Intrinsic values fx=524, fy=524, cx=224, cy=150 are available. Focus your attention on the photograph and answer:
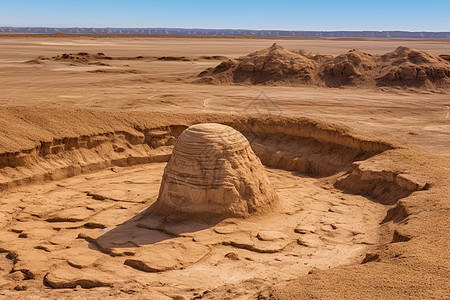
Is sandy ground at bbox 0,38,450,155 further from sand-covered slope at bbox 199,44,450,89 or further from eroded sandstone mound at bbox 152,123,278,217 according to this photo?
eroded sandstone mound at bbox 152,123,278,217

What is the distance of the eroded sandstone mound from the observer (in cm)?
812

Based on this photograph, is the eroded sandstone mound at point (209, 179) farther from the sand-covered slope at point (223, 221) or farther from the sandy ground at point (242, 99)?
the sandy ground at point (242, 99)

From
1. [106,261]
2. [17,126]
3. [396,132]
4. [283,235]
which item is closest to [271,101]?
[396,132]

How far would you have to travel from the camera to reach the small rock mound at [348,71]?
77.5 ft

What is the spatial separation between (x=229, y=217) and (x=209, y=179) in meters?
0.67

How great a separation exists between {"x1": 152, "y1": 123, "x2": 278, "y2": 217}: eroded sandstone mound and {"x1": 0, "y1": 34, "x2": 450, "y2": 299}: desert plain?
0.18 metres

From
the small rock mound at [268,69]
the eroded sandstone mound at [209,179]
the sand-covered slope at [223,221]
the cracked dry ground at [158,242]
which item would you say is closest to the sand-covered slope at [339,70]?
the small rock mound at [268,69]

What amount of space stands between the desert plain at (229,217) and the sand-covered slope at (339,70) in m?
4.02

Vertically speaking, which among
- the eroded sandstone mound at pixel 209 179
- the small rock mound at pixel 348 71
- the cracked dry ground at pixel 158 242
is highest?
the small rock mound at pixel 348 71

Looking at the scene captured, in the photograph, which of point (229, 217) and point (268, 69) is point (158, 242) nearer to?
point (229, 217)

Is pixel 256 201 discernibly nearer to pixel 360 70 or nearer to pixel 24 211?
pixel 24 211

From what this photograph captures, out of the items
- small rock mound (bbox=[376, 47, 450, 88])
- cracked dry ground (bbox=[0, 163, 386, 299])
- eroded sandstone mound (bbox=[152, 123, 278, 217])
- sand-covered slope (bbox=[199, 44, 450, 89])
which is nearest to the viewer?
cracked dry ground (bbox=[0, 163, 386, 299])

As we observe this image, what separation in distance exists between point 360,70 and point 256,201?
17500mm

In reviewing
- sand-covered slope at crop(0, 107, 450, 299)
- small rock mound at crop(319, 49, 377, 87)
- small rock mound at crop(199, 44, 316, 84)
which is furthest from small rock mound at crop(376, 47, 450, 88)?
sand-covered slope at crop(0, 107, 450, 299)
